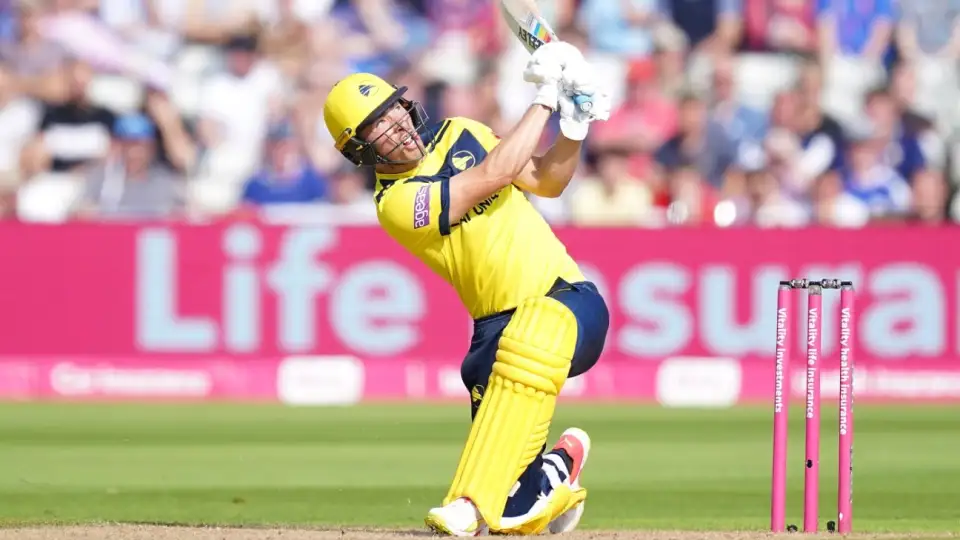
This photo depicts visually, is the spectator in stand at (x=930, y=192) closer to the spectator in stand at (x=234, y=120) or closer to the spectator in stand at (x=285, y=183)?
the spectator in stand at (x=285, y=183)

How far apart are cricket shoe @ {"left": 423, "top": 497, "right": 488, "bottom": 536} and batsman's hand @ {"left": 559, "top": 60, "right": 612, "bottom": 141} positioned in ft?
4.06

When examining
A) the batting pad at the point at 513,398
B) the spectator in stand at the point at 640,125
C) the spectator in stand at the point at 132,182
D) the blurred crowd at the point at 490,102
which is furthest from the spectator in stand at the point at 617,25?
the batting pad at the point at 513,398

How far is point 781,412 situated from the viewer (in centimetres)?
550

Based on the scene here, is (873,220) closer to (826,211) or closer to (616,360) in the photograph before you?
(826,211)

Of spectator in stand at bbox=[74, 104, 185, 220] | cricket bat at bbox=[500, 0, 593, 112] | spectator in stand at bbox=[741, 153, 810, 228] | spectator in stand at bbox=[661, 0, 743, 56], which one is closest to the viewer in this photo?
cricket bat at bbox=[500, 0, 593, 112]

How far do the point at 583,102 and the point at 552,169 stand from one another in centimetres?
31

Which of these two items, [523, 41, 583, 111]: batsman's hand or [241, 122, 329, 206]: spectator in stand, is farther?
[241, 122, 329, 206]: spectator in stand

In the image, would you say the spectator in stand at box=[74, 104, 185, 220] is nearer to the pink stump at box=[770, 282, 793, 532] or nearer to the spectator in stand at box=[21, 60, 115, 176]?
the spectator in stand at box=[21, 60, 115, 176]

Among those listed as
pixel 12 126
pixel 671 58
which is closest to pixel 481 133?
pixel 671 58

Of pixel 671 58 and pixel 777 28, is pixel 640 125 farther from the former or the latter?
pixel 777 28

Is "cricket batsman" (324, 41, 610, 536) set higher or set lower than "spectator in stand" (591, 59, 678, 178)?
lower

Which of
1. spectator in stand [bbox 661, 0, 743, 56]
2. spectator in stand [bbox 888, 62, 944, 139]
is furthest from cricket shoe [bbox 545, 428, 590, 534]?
spectator in stand [bbox 661, 0, 743, 56]

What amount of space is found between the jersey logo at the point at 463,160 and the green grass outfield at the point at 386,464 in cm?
155

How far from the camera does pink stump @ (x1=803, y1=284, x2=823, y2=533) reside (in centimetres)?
546
